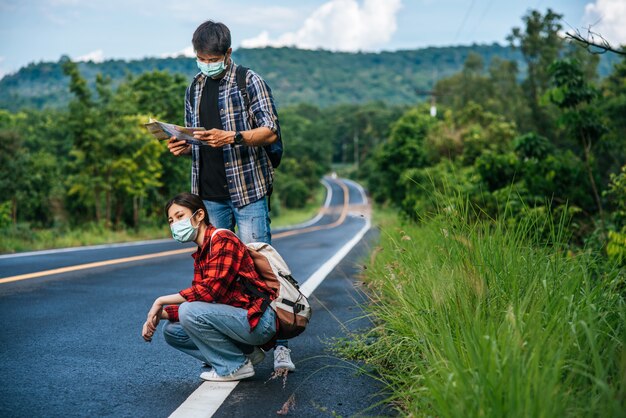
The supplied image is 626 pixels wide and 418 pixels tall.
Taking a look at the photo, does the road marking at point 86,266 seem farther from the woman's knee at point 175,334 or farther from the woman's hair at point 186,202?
the woman's hair at point 186,202

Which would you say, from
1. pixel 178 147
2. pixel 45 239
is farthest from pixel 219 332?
pixel 45 239

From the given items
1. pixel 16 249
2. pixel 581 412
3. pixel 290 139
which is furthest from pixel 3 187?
pixel 290 139

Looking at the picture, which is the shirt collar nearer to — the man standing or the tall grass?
the man standing

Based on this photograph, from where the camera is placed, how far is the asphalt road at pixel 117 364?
3.60 meters

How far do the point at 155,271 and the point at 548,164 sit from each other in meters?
7.71

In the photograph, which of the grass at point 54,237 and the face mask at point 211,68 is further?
the grass at point 54,237

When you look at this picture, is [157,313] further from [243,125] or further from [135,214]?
[135,214]

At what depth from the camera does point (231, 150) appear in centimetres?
468

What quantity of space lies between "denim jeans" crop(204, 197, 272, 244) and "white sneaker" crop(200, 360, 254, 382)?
891mm

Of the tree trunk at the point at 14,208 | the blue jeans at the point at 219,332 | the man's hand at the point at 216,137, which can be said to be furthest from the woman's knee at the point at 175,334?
the tree trunk at the point at 14,208

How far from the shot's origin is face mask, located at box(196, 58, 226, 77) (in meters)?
4.57

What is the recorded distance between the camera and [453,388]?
2.82 metres

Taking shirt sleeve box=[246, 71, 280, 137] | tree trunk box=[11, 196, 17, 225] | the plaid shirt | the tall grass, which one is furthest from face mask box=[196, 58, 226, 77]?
tree trunk box=[11, 196, 17, 225]

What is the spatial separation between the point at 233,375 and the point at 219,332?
29 cm
